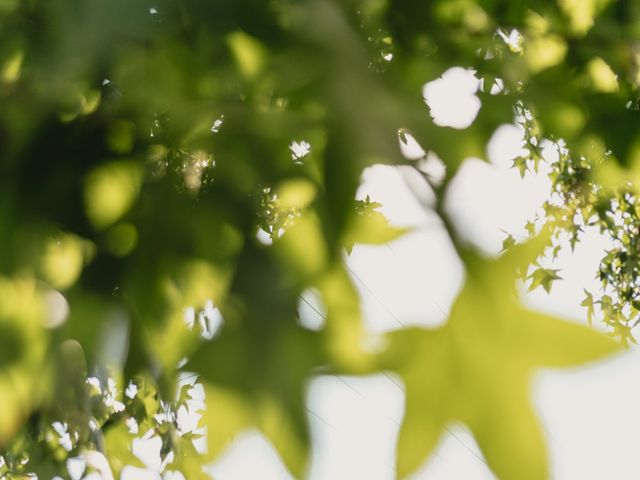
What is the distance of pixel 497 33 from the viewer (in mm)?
594

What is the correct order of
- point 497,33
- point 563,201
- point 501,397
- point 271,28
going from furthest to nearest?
point 563,201, point 497,33, point 271,28, point 501,397

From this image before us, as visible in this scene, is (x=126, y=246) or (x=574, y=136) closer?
(x=126, y=246)

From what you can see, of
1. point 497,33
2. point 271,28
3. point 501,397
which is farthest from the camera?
point 497,33

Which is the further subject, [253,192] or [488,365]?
[253,192]

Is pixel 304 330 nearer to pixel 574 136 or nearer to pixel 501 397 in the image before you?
pixel 501 397

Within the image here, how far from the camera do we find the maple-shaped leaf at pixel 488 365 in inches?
11.4

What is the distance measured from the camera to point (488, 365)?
31 centimetres

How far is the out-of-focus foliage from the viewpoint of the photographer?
0.33 metres

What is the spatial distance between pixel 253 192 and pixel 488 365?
0.21 m

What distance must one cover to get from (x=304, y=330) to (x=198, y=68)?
17 cm

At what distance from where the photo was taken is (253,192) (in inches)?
18.6

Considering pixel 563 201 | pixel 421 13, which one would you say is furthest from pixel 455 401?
pixel 563 201

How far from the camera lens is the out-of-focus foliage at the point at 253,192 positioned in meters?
0.33

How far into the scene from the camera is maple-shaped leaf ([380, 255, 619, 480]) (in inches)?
11.4
